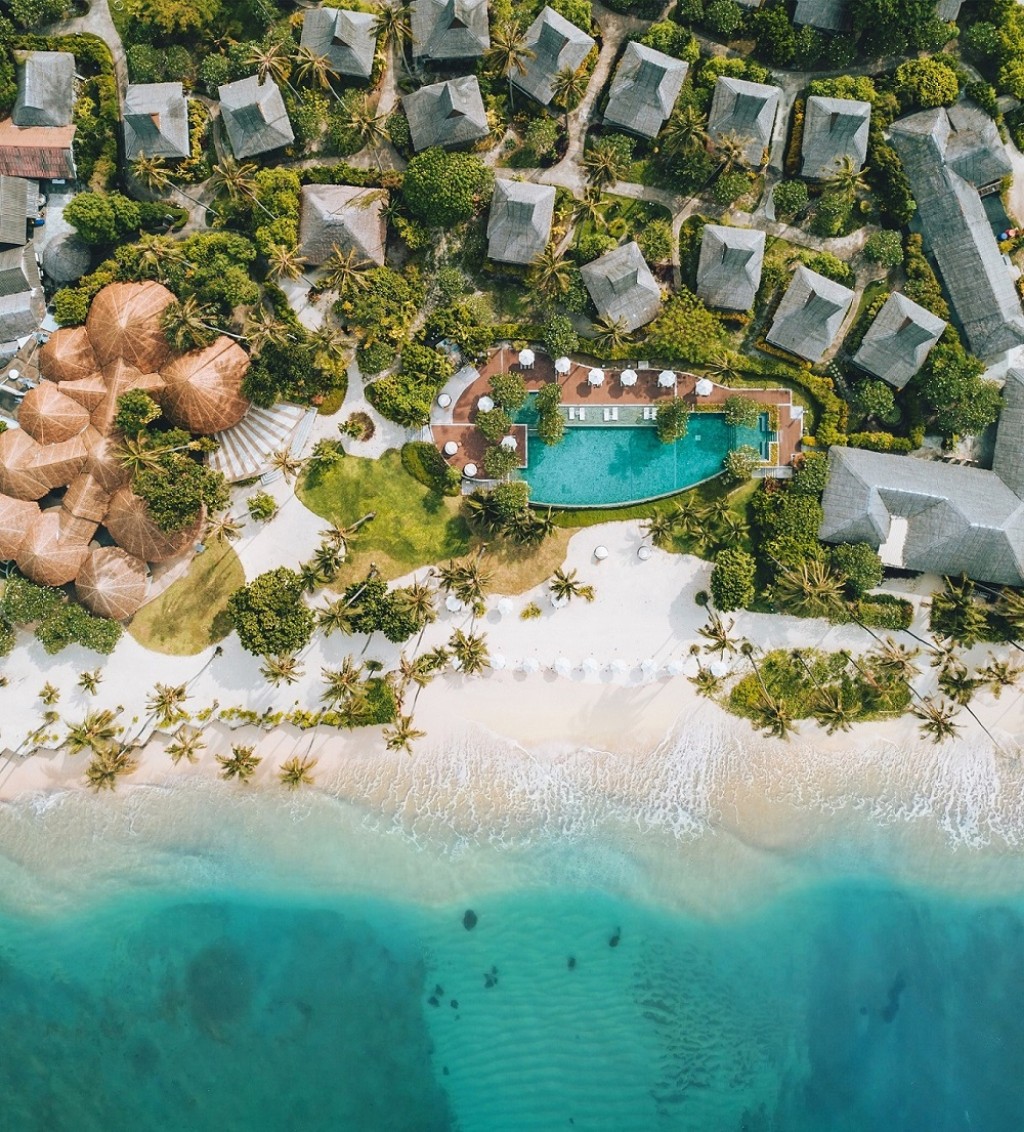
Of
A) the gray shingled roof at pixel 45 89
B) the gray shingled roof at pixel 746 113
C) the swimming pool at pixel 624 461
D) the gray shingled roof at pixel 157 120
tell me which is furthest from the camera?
the swimming pool at pixel 624 461

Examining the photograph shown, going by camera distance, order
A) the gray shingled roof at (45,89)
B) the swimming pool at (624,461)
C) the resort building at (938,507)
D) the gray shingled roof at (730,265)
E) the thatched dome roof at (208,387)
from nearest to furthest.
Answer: the thatched dome roof at (208,387) < the resort building at (938,507) < the gray shingled roof at (730,265) < the gray shingled roof at (45,89) < the swimming pool at (624,461)


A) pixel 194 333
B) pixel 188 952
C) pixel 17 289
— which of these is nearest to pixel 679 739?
pixel 188 952

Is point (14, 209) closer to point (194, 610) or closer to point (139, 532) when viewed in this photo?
point (139, 532)

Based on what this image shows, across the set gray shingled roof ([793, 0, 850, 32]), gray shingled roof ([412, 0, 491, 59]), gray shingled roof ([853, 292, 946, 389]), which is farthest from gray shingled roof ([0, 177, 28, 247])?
gray shingled roof ([853, 292, 946, 389])

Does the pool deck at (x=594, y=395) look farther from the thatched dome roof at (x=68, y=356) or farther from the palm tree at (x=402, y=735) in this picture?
the thatched dome roof at (x=68, y=356)

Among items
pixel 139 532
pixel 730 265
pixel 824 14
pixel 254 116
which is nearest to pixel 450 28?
pixel 254 116

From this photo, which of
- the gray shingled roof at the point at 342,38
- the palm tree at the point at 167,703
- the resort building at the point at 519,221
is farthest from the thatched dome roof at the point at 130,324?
the resort building at the point at 519,221

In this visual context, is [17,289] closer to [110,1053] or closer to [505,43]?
[505,43]
